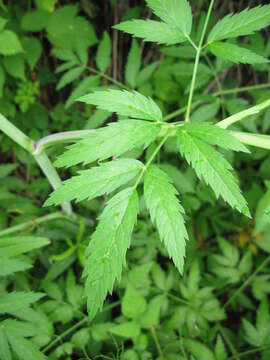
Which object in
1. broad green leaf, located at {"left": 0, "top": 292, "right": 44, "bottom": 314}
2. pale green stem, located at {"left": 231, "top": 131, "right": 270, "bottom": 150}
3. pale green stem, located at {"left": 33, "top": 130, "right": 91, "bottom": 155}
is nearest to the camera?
pale green stem, located at {"left": 231, "top": 131, "right": 270, "bottom": 150}

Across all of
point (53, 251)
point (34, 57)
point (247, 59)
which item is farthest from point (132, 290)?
point (34, 57)

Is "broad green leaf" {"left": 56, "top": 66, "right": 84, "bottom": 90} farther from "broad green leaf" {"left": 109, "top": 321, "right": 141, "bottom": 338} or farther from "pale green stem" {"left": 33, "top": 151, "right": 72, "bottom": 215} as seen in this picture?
"broad green leaf" {"left": 109, "top": 321, "right": 141, "bottom": 338}

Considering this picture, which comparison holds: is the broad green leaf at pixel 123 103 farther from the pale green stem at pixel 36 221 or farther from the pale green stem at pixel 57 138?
the pale green stem at pixel 36 221

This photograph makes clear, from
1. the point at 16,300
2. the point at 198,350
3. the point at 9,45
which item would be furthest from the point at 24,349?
the point at 9,45

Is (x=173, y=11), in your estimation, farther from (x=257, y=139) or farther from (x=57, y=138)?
(x=57, y=138)

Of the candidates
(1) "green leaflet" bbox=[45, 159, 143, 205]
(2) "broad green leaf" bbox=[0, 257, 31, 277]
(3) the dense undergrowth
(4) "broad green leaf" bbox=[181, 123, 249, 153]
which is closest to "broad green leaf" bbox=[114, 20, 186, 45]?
(3) the dense undergrowth

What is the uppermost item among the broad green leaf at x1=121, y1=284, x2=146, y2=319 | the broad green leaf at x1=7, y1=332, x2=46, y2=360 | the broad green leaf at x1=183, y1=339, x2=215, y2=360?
the broad green leaf at x1=7, y1=332, x2=46, y2=360

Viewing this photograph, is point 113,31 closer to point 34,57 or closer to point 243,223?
point 34,57

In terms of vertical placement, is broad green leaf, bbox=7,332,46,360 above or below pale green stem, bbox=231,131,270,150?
below
